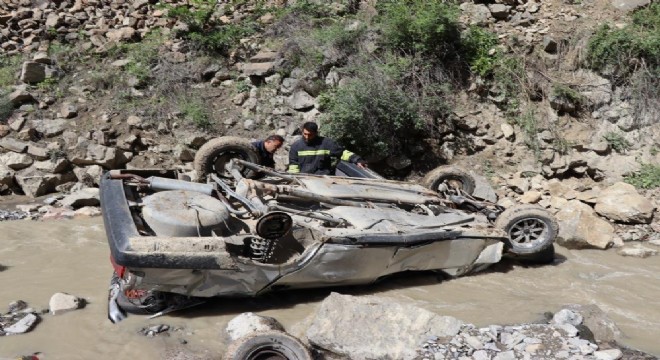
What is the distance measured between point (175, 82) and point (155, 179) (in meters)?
5.40

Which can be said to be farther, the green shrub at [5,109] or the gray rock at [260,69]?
the gray rock at [260,69]

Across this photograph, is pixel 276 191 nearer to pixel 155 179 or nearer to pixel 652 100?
pixel 155 179

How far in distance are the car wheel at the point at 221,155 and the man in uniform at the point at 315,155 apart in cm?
59

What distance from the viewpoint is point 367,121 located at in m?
9.01

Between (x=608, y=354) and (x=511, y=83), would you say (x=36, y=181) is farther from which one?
(x=511, y=83)

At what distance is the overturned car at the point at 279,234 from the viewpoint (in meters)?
4.27

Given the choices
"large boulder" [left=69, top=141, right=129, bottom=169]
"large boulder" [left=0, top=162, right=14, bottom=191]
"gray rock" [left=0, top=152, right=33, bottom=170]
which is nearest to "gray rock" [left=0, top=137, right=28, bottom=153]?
"gray rock" [left=0, top=152, right=33, bottom=170]

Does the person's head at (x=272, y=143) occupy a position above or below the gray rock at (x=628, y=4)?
below

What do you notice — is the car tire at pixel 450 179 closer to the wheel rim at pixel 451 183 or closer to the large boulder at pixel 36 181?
the wheel rim at pixel 451 183

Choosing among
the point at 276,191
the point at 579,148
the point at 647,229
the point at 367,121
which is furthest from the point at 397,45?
the point at 276,191

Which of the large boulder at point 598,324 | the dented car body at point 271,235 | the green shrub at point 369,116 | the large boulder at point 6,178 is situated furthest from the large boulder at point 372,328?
the large boulder at point 6,178

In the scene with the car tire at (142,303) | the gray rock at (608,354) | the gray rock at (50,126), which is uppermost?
the gray rock at (608,354)

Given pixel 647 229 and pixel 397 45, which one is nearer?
pixel 647 229

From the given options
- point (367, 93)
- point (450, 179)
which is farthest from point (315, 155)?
point (367, 93)
